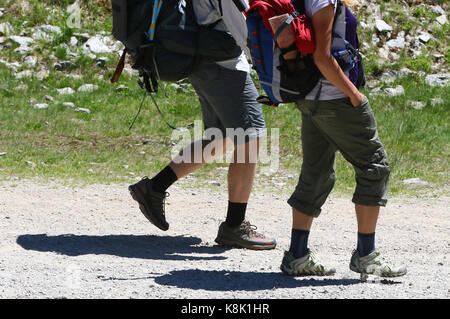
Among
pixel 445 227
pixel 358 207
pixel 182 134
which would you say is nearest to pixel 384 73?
pixel 182 134

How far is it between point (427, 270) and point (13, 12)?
9.34 metres

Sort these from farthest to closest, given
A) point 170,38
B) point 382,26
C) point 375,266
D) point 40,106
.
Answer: point 382,26 → point 40,106 → point 170,38 → point 375,266

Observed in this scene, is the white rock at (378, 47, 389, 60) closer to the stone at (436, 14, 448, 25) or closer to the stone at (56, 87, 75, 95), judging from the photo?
the stone at (436, 14, 448, 25)

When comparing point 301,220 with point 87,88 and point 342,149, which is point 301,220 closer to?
point 342,149

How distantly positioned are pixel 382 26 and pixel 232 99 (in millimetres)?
7690

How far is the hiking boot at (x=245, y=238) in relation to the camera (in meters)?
5.28

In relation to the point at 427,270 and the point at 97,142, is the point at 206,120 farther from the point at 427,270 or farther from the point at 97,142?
the point at 97,142

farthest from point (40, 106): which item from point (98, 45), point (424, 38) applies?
point (424, 38)

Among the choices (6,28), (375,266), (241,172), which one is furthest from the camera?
(6,28)

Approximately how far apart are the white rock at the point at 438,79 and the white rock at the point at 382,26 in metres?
1.40

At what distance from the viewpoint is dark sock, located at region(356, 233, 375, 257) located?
4.29 metres

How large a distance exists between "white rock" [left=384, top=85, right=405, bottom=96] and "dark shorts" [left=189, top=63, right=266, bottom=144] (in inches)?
222

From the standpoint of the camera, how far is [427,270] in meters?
4.64

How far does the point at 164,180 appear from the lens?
17.7ft
